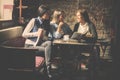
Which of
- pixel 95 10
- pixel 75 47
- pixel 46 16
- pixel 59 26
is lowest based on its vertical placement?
pixel 75 47

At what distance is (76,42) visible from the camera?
6809mm

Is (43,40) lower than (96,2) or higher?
lower

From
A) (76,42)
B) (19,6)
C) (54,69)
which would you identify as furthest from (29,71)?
(19,6)

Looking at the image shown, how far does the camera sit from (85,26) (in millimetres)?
7684

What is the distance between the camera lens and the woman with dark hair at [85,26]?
7.06 m

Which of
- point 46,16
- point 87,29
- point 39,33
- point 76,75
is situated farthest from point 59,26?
point 76,75

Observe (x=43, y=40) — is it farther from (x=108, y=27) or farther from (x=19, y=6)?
(x=108, y=27)

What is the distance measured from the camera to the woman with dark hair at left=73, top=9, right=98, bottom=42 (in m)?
7.06

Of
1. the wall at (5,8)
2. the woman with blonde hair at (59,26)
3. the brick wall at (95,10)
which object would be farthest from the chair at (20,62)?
the brick wall at (95,10)

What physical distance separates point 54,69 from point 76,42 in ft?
A: 4.77

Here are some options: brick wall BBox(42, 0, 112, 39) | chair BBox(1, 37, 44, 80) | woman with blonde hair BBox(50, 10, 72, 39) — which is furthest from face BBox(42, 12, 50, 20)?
brick wall BBox(42, 0, 112, 39)

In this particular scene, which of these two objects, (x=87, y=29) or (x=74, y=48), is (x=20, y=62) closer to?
(x=74, y=48)

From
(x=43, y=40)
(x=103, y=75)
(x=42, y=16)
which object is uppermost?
Result: (x=42, y=16)

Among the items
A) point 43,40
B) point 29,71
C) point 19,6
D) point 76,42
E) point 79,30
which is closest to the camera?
point 29,71
